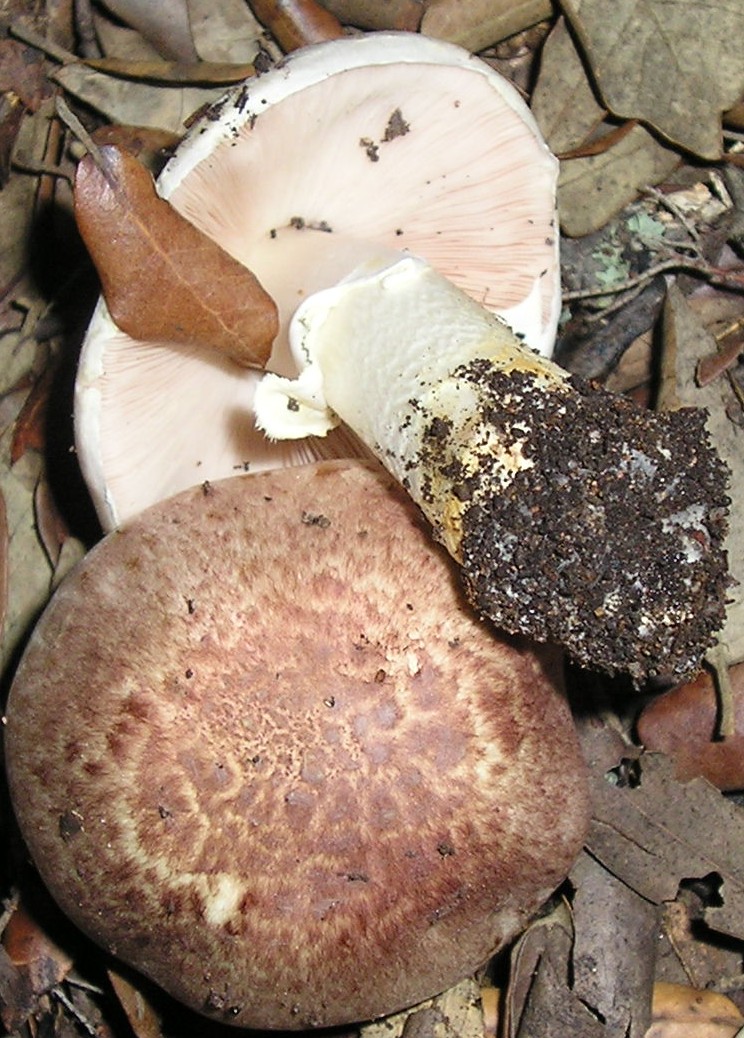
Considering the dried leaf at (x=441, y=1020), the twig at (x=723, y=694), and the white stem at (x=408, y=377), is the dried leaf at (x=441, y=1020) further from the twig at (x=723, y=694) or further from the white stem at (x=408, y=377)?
the white stem at (x=408, y=377)

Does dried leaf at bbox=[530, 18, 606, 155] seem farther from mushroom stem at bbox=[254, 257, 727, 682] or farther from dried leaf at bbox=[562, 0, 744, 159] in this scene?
mushroom stem at bbox=[254, 257, 727, 682]

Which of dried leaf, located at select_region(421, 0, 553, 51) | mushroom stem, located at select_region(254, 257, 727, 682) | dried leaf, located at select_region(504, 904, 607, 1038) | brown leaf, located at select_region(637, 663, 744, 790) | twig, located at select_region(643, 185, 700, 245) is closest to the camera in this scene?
mushroom stem, located at select_region(254, 257, 727, 682)

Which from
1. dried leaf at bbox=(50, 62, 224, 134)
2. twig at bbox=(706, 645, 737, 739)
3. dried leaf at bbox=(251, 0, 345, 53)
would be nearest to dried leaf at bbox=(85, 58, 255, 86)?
dried leaf at bbox=(50, 62, 224, 134)

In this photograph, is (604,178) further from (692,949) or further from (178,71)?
(692,949)

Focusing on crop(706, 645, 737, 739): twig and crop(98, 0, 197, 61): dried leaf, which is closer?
crop(706, 645, 737, 739): twig

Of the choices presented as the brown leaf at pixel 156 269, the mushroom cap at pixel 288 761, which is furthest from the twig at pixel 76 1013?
the brown leaf at pixel 156 269

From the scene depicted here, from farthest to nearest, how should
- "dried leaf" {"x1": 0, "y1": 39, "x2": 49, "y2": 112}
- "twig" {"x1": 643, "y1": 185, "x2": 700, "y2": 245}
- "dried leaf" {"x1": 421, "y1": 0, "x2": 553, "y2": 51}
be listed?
"dried leaf" {"x1": 0, "y1": 39, "x2": 49, "y2": 112} < "twig" {"x1": 643, "y1": 185, "x2": 700, "y2": 245} < "dried leaf" {"x1": 421, "y1": 0, "x2": 553, "y2": 51}

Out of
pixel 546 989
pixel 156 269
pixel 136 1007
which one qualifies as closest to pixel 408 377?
pixel 156 269
